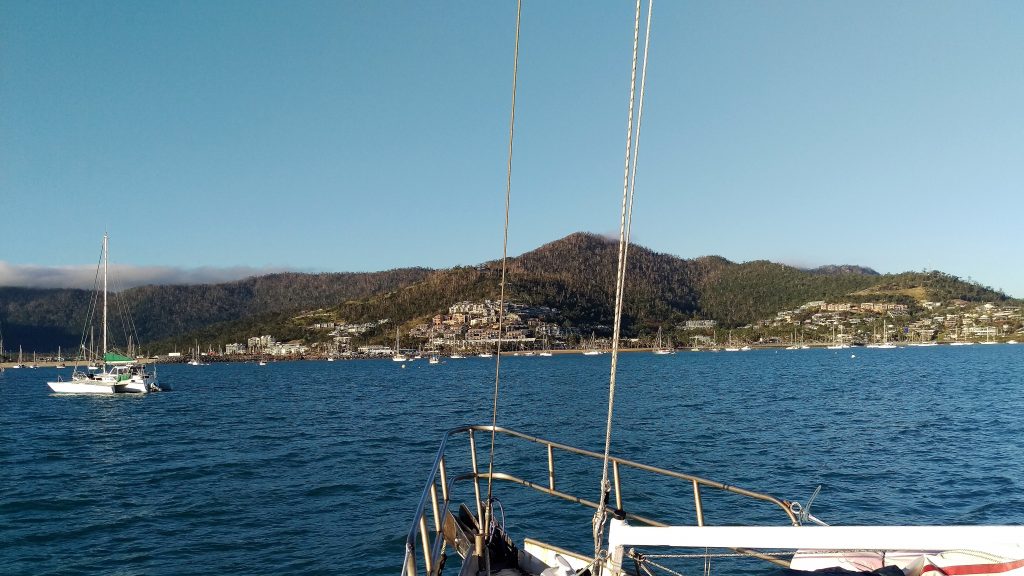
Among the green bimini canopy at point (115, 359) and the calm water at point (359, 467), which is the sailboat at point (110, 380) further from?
the calm water at point (359, 467)

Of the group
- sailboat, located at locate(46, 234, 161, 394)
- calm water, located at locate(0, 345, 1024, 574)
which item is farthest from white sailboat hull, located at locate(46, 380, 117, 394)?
calm water, located at locate(0, 345, 1024, 574)

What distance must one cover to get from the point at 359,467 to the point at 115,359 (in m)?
62.2

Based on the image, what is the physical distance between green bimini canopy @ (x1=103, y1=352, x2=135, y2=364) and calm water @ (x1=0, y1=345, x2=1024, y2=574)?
17583mm

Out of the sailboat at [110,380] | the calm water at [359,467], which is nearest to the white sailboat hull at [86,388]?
the sailboat at [110,380]

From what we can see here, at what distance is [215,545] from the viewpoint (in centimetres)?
1570

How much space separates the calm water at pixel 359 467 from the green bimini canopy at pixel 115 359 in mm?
17583

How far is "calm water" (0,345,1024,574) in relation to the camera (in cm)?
1592

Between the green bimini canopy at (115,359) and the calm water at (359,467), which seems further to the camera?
the green bimini canopy at (115,359)

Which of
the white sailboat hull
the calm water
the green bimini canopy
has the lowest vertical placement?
the white sailboat hull

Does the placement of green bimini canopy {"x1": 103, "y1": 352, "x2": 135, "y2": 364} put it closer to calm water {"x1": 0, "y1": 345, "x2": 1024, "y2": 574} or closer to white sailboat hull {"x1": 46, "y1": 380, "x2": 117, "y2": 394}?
white sailboat hull {"x1": 46, "y1": 380, "x2": 117, "y2": 394}

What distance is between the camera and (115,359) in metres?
74.8

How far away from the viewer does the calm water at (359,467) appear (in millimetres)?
15922

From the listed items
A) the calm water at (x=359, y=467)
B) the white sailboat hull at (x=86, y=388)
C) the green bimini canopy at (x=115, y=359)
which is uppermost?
the calm water at (x=359, y=467)

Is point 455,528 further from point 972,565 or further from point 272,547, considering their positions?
point 272,547
